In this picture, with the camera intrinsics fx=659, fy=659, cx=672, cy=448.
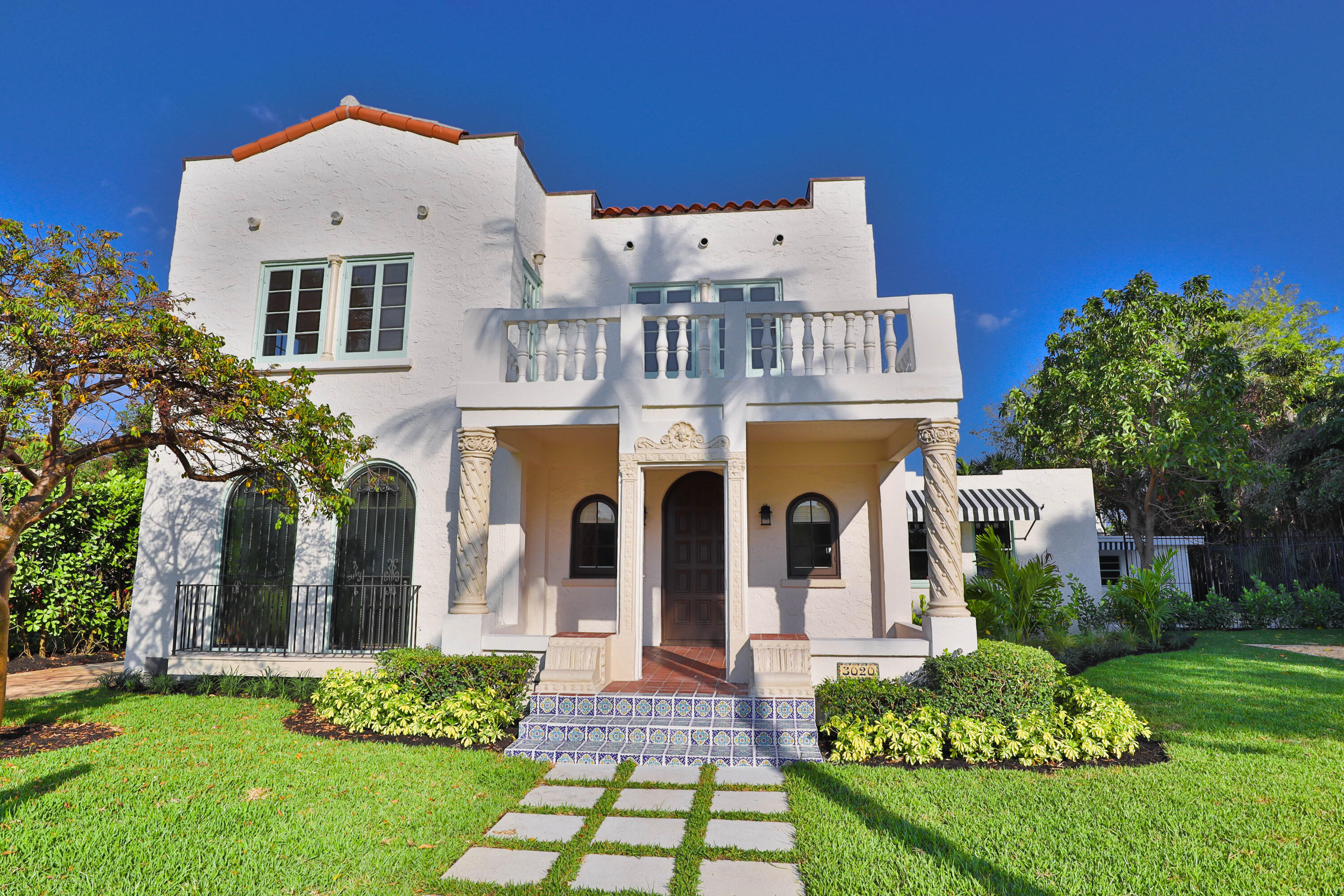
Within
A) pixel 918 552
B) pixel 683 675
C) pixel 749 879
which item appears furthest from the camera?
pixel 918 552

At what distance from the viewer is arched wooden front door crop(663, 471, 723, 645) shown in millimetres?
11148

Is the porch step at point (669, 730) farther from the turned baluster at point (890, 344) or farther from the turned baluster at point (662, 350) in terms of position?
the turned baluster at point (890, 344)

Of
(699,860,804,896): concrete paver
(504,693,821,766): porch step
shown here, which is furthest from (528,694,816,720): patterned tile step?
(699,860,804,896): concrete paver

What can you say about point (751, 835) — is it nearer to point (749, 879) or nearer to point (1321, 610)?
point (749, 879)

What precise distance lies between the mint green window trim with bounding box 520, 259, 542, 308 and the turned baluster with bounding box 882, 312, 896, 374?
6007 mm

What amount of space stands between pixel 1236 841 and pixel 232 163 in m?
15.8

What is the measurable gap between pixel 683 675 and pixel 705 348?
4317 mm

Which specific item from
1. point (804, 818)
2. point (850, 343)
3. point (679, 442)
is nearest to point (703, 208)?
point (850, 343)

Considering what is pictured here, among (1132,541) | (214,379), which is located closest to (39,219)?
(214,379)

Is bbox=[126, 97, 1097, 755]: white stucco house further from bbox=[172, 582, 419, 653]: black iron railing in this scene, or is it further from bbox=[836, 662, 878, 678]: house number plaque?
bbox=[836, 662, 878, 678]: house number plaque

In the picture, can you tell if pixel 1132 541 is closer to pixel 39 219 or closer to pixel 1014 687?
pixel 1014 687

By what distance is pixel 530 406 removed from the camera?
8812 mm

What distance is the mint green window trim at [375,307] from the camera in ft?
35.9

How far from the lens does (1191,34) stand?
14.7 meters
